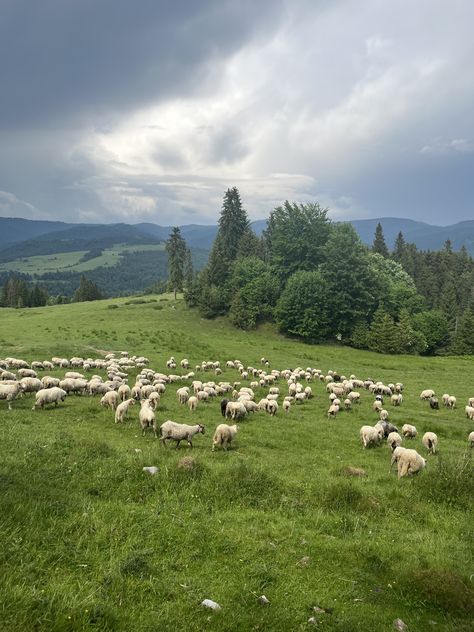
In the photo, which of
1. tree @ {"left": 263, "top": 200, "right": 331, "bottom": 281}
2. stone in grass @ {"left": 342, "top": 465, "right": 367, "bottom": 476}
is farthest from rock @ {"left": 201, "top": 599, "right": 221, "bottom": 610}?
tree @ {"left": 263, "top": 200, "right": 331, "bottom": 281}

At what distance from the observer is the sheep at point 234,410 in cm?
2411

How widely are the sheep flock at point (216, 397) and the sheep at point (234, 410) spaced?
0.06m

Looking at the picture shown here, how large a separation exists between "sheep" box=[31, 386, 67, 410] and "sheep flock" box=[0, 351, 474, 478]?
0.16 ft

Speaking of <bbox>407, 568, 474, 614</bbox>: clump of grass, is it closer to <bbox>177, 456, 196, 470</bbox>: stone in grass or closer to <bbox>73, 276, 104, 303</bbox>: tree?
<bbox>177, 456, 196, 470</bbox>: stone in grass

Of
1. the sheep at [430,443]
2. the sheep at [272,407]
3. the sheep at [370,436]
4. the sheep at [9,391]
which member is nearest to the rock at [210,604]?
the sheep at [370,436]

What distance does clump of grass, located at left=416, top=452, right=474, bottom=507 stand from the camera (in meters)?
13.8

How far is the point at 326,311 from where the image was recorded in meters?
75.7

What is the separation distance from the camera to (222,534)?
10789 mm

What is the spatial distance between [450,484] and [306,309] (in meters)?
61.0

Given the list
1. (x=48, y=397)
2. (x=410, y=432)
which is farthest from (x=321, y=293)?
(x=48, y=397)

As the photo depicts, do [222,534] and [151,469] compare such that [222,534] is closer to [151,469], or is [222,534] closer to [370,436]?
[151,469]

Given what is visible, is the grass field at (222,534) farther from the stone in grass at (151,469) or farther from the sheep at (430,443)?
the sheep at (430,443)

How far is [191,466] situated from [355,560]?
19.5 feet

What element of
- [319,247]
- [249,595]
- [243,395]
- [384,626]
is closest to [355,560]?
[384,626]
